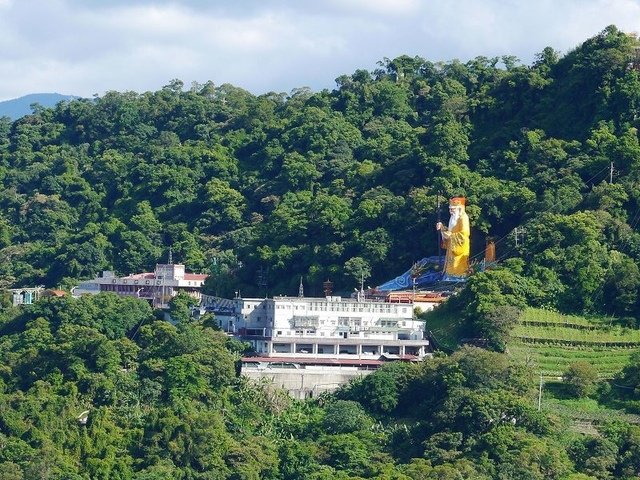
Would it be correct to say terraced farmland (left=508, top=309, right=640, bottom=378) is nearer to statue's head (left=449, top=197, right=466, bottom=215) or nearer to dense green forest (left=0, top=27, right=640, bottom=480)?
dense green forest (left=0, top=27, right=640, bottom=480)

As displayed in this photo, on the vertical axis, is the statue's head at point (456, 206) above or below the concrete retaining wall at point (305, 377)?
above

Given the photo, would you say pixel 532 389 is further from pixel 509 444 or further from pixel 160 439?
pixel 160 439

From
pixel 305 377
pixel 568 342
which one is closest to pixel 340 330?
pixel 305 377

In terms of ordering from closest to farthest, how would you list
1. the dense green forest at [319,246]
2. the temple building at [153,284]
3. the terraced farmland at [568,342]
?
the dense green forest at [319,246] → the terraced farmland at [568,342] → the temple building at [153,284]

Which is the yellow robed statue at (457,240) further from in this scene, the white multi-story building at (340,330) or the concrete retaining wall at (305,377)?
the concrete retaining wall at (305,377)

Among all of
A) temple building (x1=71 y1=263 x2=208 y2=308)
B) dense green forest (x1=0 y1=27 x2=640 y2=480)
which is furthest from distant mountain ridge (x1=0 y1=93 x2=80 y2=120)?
temple building (x1=71 y1=263 x2=208 y2=308)

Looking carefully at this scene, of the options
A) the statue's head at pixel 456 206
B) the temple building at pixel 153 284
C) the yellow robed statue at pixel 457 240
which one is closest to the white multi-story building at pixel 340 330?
the yellow robed statue at pixel 457 240

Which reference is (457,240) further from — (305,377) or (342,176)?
(342,176)
